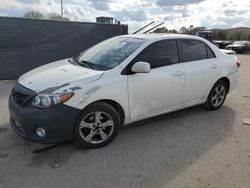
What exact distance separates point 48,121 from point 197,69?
110 inches

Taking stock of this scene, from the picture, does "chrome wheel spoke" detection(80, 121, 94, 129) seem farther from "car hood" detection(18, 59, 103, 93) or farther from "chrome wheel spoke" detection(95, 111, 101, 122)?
"car hood" detection(18, 59, 103, 93)

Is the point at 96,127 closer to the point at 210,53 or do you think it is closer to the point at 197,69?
the point at 197,69

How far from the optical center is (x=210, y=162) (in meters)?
3.32

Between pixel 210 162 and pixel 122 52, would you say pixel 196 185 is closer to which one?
pixel 210 162

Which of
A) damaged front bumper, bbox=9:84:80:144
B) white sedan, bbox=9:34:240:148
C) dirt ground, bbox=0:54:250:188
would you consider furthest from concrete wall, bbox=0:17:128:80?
damaged front bumper, bbox=9:84:80:144

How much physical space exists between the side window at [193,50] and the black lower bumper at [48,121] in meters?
2.29

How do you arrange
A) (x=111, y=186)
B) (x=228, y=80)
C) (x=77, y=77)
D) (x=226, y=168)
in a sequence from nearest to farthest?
1. (x=111, y=186)
2. (x=226, y=168)
3. (x=77, y=77)
4. (x=228, y=80)

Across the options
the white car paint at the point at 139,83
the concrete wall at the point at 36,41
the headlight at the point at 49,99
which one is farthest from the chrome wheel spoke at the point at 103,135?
the concrete wall at the point at 36,41

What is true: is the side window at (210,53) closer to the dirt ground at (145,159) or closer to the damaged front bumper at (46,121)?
the dirt ground at (145,159)

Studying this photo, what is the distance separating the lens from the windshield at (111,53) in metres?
3.86

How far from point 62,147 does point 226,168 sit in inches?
87.1

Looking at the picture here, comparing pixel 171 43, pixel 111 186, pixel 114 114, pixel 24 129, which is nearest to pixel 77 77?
pixel 114 114

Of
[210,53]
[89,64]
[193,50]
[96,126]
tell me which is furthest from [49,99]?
[210,53]

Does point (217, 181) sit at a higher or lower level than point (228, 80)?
lower
